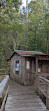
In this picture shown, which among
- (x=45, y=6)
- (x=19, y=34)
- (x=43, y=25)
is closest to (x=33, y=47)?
(x=19, y=34)

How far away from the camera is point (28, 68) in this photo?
10539mm

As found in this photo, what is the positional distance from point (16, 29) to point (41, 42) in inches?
196

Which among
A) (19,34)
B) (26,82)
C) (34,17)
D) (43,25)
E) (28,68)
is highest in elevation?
(34,17)

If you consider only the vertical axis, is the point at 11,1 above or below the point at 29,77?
above

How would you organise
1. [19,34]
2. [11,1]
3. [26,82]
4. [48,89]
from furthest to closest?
[19,34] < [26,82] < [11,1] < [48,89]

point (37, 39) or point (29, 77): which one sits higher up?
point (37, 39)

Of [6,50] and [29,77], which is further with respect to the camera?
[6,50]

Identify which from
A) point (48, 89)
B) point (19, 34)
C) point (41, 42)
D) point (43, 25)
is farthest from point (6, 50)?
point (48, 89)

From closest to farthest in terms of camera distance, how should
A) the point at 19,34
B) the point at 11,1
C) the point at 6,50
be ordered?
1. the point at 11,1
2. the point at 6,50
3. the point at 19,34

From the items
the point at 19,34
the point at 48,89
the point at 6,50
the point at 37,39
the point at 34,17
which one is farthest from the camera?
the point at 34,17

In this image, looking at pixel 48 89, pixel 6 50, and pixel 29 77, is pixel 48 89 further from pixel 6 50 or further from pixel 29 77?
pixel 6 50

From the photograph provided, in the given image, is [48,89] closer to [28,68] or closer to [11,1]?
[11,1]

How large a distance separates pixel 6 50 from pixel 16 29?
3865 mm

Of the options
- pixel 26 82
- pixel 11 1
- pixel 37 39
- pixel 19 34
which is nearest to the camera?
pixel 11 1
